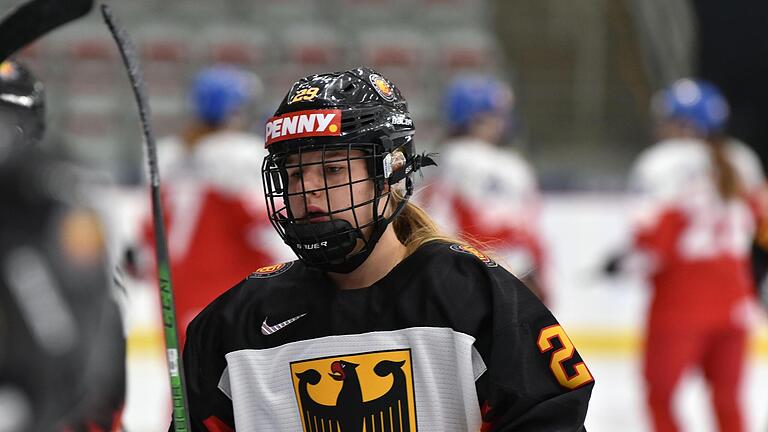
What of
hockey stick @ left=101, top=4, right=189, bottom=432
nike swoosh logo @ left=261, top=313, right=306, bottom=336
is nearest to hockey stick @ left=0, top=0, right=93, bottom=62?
hockey stick @ left=101, top=4, right=189, bottom=432

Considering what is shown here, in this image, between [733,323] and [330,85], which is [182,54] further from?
[330,85]

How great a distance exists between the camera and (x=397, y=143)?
85.7 inches

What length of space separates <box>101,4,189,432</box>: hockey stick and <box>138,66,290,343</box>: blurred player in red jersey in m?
2.91

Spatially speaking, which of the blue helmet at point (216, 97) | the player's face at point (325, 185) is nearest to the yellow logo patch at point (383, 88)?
the player's face at point (325, 185)

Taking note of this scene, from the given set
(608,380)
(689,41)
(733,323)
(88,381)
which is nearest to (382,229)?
(88,381)

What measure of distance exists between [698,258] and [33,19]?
12.0 feet

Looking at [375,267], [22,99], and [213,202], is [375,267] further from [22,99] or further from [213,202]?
[213,202]

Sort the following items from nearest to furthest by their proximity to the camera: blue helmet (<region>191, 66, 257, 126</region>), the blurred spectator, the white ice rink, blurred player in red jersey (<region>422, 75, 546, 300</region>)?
1. the blurred spectator
2. blue helmet (<region>191, 66, 257, 126</region>)
3. blurred player in red jersey (<region>422, 75, 546, 300</region>)
4. the white ice rink

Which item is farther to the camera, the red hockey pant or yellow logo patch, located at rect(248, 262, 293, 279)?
the red hockey pant

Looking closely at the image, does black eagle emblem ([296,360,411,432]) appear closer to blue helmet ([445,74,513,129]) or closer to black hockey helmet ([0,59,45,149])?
black hockey helmet ([0,59,45,149])

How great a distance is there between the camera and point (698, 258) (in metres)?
5.18

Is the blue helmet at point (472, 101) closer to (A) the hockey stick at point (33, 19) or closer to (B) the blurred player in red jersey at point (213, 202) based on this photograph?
(B) the blurred player in red jersey at point (213, 202)

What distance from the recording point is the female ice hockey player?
2.07m

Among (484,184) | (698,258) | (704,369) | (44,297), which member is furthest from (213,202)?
(44,297)
